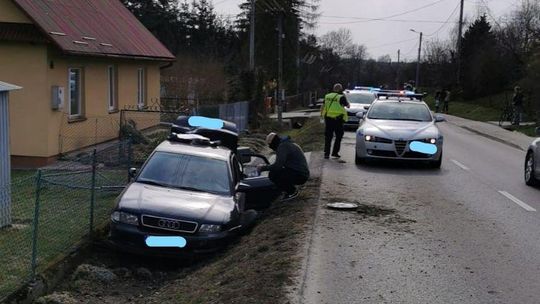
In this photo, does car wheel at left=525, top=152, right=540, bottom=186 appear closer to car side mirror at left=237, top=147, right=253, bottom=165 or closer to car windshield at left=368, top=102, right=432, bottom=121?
car windshield at left=368, top=102, right=432, bottom=121

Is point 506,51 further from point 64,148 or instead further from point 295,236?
point 295,236

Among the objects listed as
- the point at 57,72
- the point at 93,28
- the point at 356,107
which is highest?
the point at 93,28

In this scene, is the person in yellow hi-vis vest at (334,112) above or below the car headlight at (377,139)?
above

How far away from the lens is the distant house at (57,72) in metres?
16.9

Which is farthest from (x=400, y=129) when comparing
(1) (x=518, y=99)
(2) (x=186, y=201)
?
(1) (x=518, y=99)

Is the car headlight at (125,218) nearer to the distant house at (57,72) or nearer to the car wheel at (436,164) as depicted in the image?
the car wheel at (436,164)

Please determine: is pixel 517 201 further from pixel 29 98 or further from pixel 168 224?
pixel 29 98

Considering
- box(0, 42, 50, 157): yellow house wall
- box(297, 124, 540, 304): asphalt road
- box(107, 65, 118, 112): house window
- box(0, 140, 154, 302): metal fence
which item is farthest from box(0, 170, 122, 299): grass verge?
box(107, 65, 118, 112): house window

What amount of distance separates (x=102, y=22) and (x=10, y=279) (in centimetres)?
1686

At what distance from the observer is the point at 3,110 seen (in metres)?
9.15

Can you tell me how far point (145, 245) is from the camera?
26.9 feet

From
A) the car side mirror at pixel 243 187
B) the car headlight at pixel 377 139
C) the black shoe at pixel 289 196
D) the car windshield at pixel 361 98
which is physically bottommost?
the black shoe at pixel 289 196

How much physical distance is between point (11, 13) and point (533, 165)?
42.7ft

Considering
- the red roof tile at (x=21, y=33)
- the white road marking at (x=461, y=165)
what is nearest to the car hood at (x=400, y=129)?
the white road marking at (x=461, y=165)
